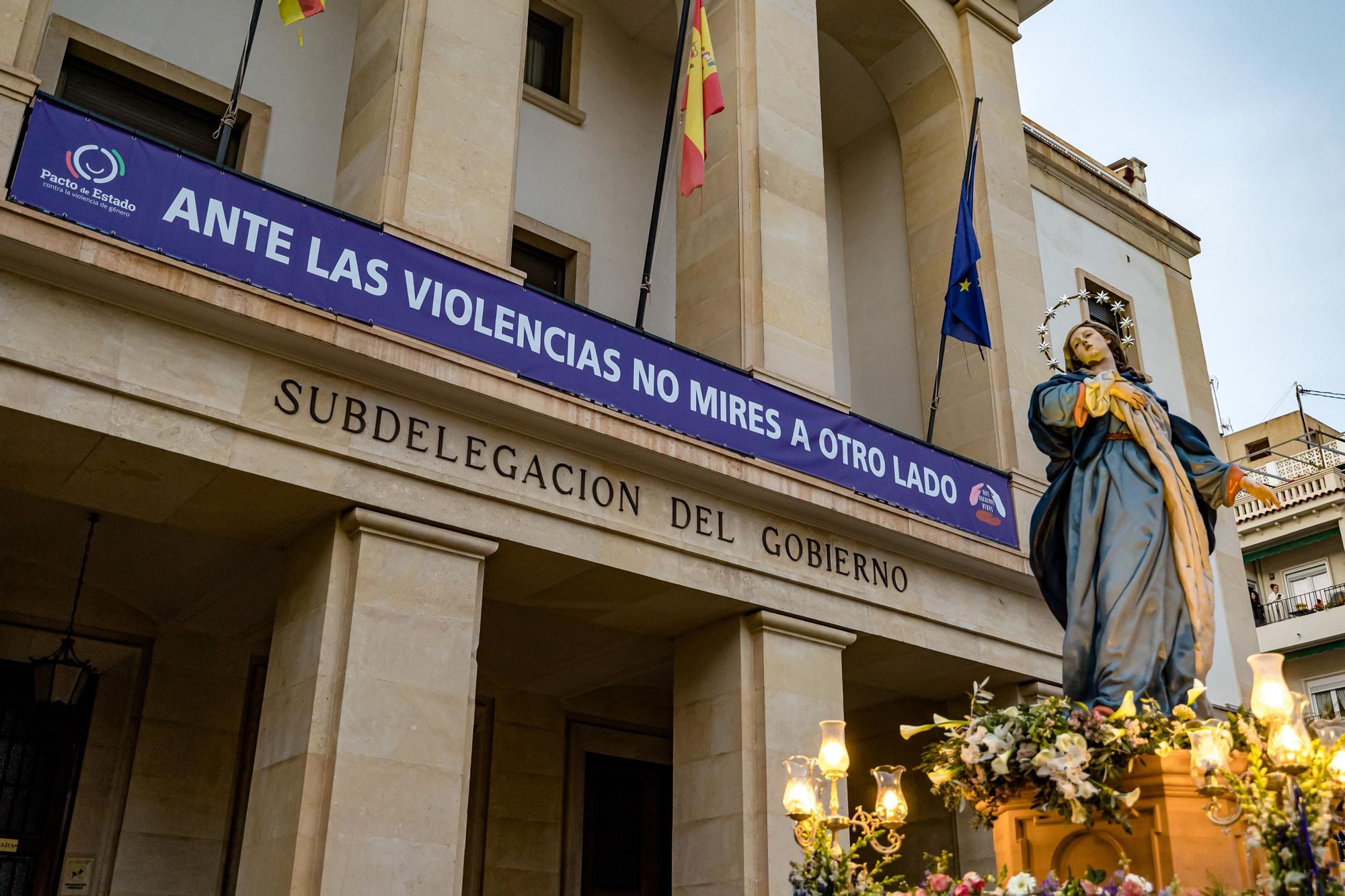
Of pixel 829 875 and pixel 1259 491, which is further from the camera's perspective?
pixel 1259 491

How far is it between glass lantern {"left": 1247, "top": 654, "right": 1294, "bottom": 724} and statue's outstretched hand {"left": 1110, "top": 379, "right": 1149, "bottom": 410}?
8.41ft

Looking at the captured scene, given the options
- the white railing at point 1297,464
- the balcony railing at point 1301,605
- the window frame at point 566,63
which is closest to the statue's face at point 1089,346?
the window frame at point 566,63

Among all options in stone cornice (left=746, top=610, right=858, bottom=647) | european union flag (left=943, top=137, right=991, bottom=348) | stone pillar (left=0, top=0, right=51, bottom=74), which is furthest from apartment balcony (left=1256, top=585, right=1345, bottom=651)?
stone pillar (left=0, top=0, right=51, bottom=74)

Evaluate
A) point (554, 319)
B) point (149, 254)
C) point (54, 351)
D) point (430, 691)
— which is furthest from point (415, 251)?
point (430, 691)

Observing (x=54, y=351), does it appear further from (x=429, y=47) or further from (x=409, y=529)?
(x=429, y=47)

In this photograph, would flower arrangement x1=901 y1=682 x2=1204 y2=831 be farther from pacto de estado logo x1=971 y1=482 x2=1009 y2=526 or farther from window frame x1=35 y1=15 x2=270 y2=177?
window frame x1=35 y1=15 x2=270 y2=177

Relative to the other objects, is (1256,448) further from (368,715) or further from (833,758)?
(368,715)

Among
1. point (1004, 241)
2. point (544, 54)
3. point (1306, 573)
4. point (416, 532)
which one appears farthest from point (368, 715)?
point (1306, 573)

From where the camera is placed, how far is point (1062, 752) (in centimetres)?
626

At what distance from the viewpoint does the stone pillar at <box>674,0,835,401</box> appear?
A: 42.9ft

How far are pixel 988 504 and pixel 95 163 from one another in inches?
376

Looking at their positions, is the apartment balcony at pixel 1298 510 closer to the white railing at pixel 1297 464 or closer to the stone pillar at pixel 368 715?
the white railing at pixel 1297 464

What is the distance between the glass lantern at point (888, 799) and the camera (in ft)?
26.0

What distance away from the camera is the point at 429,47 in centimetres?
1136
